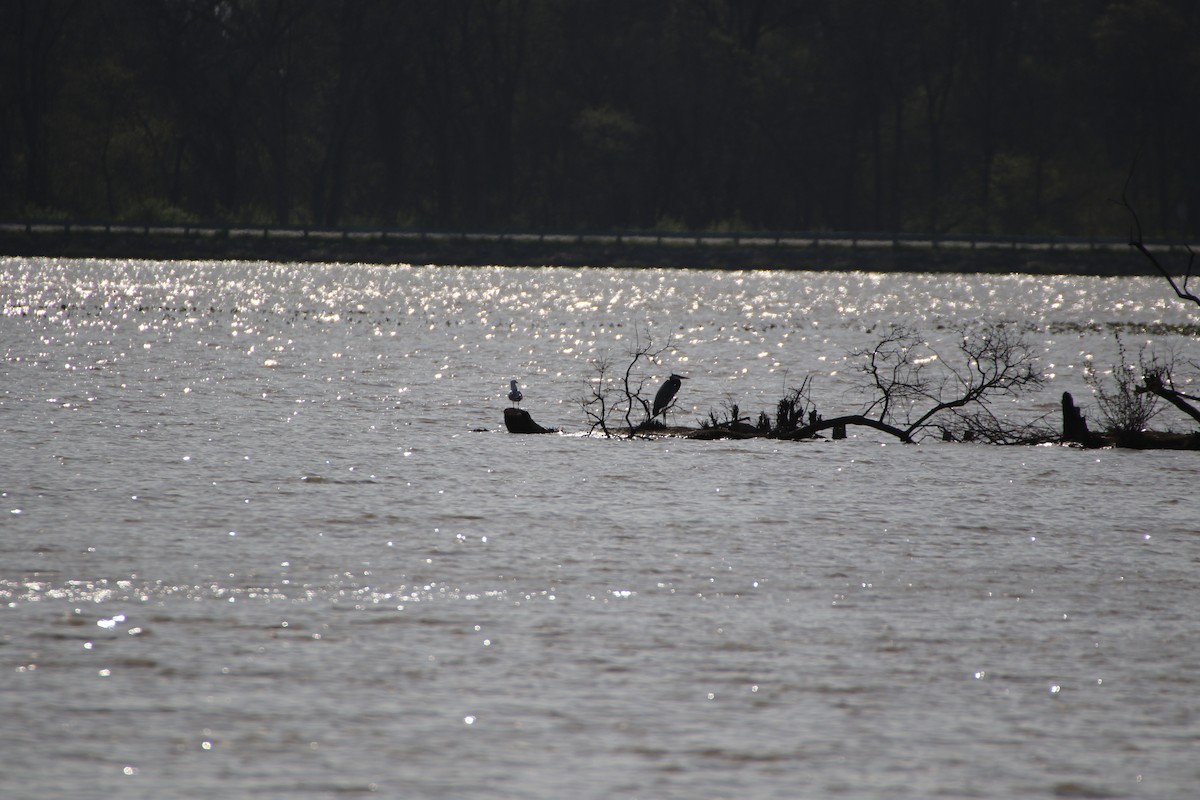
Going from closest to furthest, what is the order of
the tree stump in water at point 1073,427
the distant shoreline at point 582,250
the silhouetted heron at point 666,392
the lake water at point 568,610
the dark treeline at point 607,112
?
the lake water at point 568,610 < the tree stump in water at point 1073,427 < the silhouetted heron at point 666,392 < the distant shoreline at point 582,250 < the dark treeline at point 607,112

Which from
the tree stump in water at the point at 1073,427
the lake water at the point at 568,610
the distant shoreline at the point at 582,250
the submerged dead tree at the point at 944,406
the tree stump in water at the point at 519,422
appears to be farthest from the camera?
the distant shoreline at the point at 582,250

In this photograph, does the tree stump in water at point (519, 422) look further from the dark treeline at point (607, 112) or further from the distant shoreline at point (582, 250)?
the dark treeline at point (607, 112)

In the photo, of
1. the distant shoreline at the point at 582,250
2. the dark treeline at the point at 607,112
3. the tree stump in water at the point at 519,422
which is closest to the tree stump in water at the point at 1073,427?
the tree stump in water at the point at 519,422

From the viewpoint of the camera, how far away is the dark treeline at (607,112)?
9206 cm

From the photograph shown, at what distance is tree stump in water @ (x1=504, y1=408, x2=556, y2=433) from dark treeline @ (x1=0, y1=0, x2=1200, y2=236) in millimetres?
68843

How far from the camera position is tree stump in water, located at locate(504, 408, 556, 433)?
25.5 meters

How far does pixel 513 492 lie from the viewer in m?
19.5

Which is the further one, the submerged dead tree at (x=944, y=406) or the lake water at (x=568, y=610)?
the submerged dead tree at (x=944, y=406)

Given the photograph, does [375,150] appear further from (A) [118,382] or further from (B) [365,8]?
(A) [118,382]

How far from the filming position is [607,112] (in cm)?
9625

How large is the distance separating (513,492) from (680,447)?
17.6 feet

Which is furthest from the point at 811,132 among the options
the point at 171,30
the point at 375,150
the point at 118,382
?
the point at 118,382

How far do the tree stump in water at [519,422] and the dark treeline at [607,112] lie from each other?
6884 centimetres

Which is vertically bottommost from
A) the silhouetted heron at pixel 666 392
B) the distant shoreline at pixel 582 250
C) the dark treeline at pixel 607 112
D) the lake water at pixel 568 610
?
the lake water at pixel 568 610
